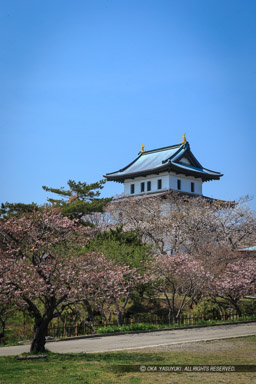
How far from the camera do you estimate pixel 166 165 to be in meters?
59.1

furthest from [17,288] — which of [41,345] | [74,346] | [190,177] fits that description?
[190,177]

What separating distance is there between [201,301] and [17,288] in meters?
19.3

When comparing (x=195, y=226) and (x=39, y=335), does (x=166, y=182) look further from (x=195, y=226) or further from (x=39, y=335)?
(x=39, y=335)

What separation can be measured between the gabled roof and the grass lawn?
45.0 m

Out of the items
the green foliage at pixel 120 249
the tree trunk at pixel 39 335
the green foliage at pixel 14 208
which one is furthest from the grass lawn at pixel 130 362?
the green foliage at pixel 14 208

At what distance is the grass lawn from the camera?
9.84 m

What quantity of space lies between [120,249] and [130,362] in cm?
1497

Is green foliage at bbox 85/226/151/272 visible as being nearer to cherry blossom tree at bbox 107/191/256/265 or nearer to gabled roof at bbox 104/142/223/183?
cherry blossom tree at bbox 107/191/256/265

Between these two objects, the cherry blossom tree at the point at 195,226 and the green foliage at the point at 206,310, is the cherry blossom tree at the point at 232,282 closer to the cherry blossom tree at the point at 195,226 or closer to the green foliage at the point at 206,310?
the green foliage at the point at 206,310

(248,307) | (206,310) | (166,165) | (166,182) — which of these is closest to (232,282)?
(206,310)

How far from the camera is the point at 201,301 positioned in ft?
102

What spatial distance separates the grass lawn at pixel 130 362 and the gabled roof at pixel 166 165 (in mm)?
44997

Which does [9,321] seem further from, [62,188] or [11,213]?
[62,188]

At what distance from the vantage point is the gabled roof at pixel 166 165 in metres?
60.7
